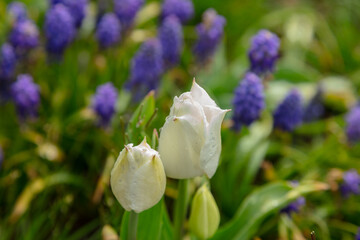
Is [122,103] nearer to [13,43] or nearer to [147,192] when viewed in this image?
[13,43]

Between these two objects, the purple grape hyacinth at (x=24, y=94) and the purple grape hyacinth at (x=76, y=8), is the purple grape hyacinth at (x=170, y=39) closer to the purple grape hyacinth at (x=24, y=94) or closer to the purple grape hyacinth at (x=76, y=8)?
the purple grape hyacinth at (x=76, y=8)

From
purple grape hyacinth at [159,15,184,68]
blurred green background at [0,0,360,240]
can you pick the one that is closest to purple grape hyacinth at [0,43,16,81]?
blurred green background at [0,0,360,240]

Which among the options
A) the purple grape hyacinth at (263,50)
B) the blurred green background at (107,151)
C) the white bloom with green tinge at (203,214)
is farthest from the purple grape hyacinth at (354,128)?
the white bloom with green tinge at (203,214)

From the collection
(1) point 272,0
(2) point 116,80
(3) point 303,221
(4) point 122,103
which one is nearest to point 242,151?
(3) point 303,221

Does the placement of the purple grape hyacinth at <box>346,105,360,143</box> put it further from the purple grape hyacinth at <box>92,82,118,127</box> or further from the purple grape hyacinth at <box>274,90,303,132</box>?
the purple grape hyacinth at <box>92,82,118,127</box>

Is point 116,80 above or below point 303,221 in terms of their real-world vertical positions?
above

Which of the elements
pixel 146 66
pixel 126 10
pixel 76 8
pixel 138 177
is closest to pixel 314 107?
pixel 146 66
